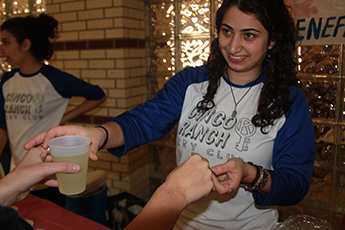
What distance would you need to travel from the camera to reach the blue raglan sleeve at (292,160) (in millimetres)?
1355

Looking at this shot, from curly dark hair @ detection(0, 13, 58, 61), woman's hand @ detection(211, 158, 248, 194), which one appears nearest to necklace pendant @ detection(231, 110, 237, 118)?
woman's hand @ detection(211, 158, 248, 194)

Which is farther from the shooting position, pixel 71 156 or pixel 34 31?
pixel 34 31

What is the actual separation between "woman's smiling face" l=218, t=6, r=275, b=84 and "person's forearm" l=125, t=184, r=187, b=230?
0.88 metres

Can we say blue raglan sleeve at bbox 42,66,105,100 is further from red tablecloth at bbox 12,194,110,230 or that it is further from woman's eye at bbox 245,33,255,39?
woman's eye at bbox 245,33,255,39

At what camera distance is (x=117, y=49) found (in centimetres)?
324

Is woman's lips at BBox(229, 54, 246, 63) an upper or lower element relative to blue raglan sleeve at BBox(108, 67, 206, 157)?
upper

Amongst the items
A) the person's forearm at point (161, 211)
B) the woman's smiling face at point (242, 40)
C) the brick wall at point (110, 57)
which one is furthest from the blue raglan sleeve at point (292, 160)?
the brick wall at point (110, 57)

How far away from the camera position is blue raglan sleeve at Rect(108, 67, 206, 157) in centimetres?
156

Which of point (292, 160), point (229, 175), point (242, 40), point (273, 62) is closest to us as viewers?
point (229, 175)

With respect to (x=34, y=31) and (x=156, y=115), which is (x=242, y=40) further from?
(x=34, y=31)

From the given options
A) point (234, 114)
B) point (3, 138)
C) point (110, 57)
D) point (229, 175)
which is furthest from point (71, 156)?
point (110, 57)

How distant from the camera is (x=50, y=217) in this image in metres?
1.68

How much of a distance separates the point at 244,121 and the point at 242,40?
1.44 feet

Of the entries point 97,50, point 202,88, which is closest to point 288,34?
point 202,88
